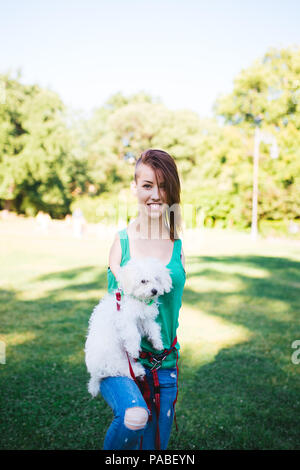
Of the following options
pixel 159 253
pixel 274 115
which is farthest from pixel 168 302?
pixel 274 115

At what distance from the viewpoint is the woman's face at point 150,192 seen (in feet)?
8.39

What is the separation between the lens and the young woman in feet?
8.09

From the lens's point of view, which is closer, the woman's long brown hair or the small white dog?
the small white dog

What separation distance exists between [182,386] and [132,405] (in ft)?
10.7

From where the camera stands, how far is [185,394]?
4.88m

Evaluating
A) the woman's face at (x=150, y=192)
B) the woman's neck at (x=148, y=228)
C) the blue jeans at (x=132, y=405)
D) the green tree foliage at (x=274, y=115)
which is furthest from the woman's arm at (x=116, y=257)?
the green tree foliage at (x=274, y=115)

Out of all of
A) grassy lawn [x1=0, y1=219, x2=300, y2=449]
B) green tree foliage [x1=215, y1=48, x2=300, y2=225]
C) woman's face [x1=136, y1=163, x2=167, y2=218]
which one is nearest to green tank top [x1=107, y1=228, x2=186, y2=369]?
woman's face [x1=136, y1=163, x2=167, y2=218]

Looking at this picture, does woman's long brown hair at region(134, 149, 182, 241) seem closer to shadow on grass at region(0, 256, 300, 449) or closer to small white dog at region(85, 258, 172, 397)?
small white dog at region(85, 258, 172, 397)

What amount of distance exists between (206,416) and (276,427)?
764mm

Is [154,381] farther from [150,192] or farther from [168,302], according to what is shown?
[150,192]

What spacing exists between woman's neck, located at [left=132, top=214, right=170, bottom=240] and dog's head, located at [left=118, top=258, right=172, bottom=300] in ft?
0.78

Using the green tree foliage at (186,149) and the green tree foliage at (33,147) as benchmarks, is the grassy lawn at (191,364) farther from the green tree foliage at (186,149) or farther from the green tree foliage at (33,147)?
the green tree foliage at (33,147)

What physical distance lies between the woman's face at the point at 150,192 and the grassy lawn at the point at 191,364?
8.50 ft
